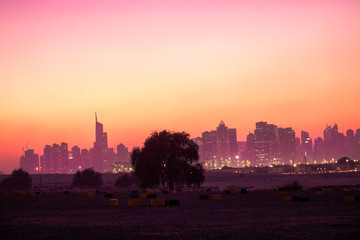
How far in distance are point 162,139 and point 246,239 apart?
5544 centimetres

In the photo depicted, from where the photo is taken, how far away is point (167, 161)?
7231 cm

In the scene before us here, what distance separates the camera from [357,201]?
40.2 meters

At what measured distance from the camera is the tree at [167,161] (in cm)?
7119

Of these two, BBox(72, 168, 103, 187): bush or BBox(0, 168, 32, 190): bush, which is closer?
BBox(0, 168, 32, 190): bush

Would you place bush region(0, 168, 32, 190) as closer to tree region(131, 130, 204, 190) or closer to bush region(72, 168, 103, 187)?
bush region(72, 168, 103, 187)

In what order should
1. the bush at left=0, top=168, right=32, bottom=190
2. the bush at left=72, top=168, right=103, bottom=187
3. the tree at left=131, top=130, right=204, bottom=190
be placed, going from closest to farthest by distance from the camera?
the tree at left=131, top=130, right=204, bottom=190, the bush at left=0, top=168, right=32, bottom=190, the bush at left=72, top=168, right=103, bottom=187

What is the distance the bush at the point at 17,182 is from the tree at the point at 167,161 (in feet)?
195

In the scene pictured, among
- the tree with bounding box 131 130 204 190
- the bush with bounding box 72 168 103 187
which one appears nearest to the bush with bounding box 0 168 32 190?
the bush with bounding box 72 168 103 187

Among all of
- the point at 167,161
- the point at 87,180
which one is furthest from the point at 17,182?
the point at 167,161

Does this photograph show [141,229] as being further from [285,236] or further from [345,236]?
[345,236]

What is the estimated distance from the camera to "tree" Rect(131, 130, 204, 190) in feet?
234

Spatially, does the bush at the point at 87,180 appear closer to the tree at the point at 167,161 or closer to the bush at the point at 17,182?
the bush at the point at 17,182

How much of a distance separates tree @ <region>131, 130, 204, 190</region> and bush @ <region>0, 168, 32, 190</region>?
59448 millimetres

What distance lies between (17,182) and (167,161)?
211 feet
